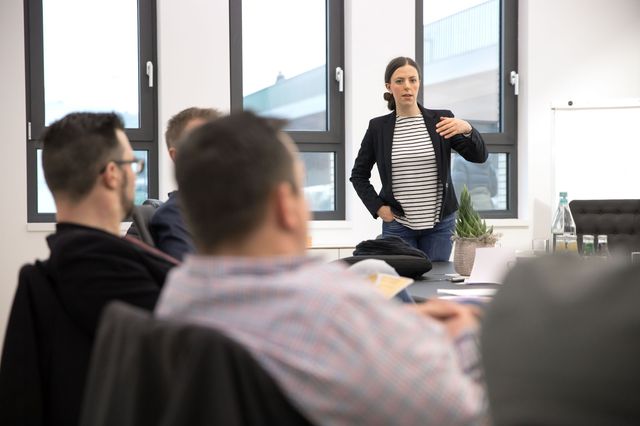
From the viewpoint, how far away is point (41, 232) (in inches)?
204

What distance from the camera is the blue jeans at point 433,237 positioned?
3986 mm

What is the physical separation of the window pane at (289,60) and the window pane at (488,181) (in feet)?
4.08

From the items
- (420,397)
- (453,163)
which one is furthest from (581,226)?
(420,397)

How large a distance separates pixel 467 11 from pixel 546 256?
5.85m

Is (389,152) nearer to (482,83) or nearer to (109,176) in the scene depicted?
(482,83)

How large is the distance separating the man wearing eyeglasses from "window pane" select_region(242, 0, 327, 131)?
160 inches

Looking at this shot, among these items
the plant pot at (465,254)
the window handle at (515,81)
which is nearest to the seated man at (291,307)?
the plant pot at (465,254)

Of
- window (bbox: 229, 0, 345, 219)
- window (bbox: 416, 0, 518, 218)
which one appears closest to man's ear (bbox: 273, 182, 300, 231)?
window (bbox: 229, 0, 345, 219)

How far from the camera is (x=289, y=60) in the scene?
5.88 m

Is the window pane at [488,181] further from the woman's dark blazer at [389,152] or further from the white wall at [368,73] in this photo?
the woman's dark blazer at [389,152]

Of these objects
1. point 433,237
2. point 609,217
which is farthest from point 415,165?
point 609,217

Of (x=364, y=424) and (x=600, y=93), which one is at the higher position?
(x=600, y=93)

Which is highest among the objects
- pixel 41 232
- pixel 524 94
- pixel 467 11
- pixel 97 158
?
pixel 467 11

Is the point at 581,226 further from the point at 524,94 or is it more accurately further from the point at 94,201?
the point at 94,201
